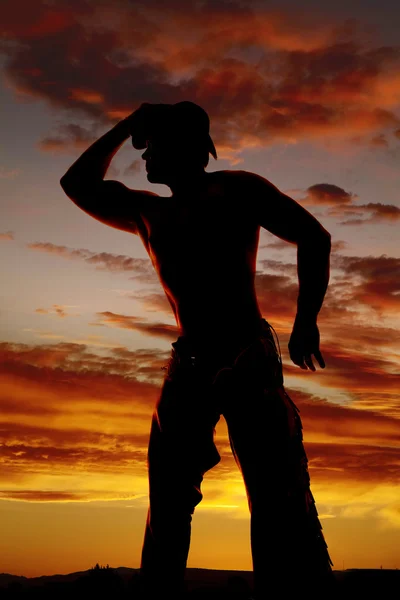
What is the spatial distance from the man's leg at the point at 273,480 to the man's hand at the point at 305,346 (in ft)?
0.49

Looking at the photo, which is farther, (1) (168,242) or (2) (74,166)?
(2) (74,166)

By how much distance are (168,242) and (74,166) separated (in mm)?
1120

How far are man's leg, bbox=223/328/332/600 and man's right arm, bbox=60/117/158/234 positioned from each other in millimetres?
1518

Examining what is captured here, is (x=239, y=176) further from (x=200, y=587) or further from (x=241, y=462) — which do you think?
(x=200, y=587)

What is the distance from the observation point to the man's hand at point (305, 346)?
217 inches

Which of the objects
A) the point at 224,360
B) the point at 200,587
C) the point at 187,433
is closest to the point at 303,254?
the point at 224,360

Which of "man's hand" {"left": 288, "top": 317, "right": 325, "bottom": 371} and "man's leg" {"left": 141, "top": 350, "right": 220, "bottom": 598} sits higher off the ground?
"man's hand" {"left": 288, "top": 317, "right": 325, "bottom": 371}

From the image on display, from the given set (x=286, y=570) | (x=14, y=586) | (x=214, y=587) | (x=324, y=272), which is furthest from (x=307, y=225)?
(x=14, y=586)

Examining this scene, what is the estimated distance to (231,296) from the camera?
5.48 metres

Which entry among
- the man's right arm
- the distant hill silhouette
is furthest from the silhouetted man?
the distant hill silhouette

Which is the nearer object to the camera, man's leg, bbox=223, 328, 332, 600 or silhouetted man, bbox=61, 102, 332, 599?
man's leg, bbox=223, 328, 332, 600

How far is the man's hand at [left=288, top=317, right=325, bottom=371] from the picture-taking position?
550 centimetres

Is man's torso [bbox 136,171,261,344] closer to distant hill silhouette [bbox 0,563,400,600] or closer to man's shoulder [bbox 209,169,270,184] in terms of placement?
man's shoulder [bbox 209,169,270,184]

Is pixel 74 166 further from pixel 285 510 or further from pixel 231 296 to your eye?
pixel 285 510
